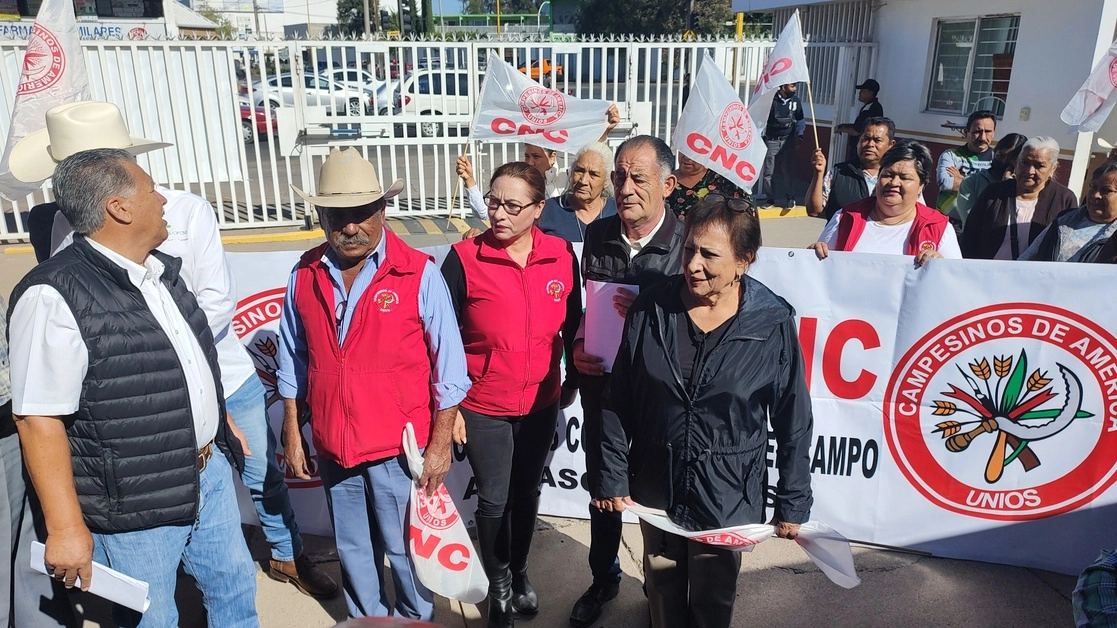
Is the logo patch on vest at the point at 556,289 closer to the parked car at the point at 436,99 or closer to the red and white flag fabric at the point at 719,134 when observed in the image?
the red and white flag fabric at the point at 719,134

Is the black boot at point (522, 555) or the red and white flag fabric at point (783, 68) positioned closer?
the black boot at point (522, 555)

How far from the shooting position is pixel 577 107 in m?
5.63

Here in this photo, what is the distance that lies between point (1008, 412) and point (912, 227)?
0.98 m

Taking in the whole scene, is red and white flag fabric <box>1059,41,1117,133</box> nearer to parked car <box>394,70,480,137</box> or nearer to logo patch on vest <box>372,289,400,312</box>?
logo patch on vest <box>372,289,400,312</box>

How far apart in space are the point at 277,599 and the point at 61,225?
5.96 feet

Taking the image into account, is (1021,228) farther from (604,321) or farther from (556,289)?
(556,289)

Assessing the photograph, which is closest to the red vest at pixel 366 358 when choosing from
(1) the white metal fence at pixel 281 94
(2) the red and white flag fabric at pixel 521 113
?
(2) the red and white flag fabric at pixel 521 113

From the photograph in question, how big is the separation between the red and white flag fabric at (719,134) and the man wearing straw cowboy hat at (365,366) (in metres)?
1.99

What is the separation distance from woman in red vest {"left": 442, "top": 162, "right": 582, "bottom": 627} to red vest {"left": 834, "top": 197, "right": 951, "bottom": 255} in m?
1.59

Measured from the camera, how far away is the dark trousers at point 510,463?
3.05 metres

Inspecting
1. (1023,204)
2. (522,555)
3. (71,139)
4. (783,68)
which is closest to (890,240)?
(1023,204)

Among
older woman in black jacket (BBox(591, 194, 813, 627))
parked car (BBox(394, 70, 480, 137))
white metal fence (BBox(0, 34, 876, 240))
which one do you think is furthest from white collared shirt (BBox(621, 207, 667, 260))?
parked car (BBox(394, 70, 480, 137))

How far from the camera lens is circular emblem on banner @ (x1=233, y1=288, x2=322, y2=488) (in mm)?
3770

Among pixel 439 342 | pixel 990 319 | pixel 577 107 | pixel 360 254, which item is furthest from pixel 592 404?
pixel 577 107
